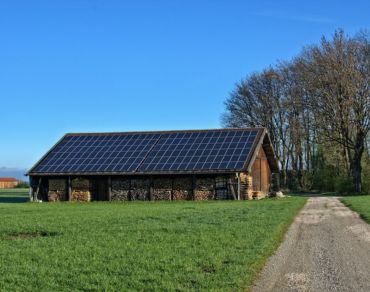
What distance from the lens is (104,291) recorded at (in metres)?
7.52

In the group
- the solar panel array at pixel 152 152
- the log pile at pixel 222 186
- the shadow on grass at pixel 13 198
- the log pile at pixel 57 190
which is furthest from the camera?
the shadow on grass at pixel 13 198

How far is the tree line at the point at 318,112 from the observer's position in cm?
4153

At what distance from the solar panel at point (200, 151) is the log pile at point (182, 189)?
36.5 inches

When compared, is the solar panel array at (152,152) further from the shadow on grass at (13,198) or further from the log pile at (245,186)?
the shadow on grass at (13,198)

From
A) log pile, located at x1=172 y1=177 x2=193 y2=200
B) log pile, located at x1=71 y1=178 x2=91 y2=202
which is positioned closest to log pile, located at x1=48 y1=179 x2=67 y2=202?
log pile, located at x1=71 y1=178 x2=91 y2=202

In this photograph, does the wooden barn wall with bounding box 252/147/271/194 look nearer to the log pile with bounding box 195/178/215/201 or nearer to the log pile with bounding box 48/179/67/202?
the log pile with bounding box 195/178/215/201

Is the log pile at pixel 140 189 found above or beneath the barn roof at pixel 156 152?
beneath

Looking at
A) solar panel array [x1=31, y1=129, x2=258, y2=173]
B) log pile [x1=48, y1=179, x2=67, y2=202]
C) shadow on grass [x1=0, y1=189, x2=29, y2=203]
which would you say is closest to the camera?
solar panel array [x1=31, y1=129, x2=258, y2=173]

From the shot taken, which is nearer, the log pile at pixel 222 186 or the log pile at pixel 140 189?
the log pile at pixel 222 186

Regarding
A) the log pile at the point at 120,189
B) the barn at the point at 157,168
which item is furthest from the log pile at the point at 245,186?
the log pile at the point at 120,189

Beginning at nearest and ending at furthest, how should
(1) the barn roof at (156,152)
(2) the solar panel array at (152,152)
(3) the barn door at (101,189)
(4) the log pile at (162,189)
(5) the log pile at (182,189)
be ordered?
(5) the log pile at (182,189)
(1) the barn roof at (156,152)
(2) the solar panel array at (152,152)
(4) the log pile at (162,189)
(3) the barn door at (101,189)

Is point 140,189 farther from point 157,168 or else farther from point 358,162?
point 358,162

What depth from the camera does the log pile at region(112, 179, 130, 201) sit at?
1476 inches

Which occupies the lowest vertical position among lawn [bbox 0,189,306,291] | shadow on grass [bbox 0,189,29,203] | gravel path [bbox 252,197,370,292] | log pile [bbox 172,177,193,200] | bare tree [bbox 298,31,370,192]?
gravel path [bbox 252,197,370,292]
